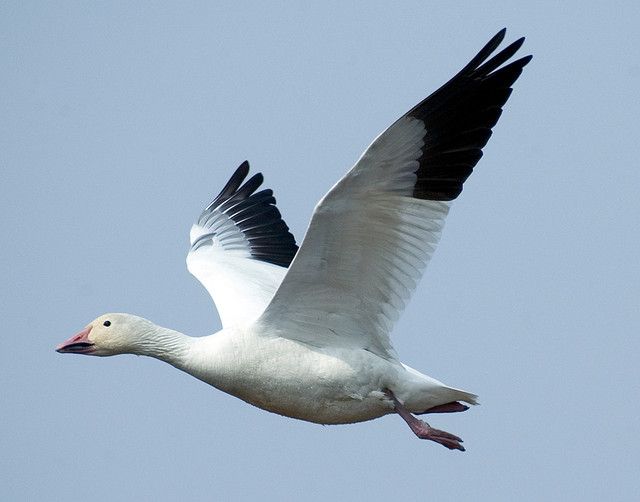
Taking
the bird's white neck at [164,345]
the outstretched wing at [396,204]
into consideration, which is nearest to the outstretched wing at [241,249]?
the bird's white neck at [164,345]

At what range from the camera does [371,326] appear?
9.79m

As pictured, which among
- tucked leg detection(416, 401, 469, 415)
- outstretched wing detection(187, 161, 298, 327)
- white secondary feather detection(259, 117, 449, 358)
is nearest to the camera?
white secondary feather detection(259, 117, 449, 358)

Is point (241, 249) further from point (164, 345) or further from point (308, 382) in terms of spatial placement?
point (308, 382)

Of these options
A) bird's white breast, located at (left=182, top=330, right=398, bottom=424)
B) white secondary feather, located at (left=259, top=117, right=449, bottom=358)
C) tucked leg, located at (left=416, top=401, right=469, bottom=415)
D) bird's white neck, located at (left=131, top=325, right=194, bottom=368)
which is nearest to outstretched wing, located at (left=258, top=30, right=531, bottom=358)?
white secondary feather, located at (left=259, top=117, right=449, bottom=358)

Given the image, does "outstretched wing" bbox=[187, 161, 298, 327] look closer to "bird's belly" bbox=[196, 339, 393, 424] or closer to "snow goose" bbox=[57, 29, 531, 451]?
"snow goose" bbox=[57, 29, 531, 451]

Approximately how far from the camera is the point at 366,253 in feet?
30.4

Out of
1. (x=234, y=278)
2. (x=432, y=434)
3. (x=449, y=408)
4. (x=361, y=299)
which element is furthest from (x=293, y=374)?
(x=234, y=278)

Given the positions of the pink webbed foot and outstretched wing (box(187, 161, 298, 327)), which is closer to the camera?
the pink webbed foot

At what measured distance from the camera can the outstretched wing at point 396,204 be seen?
348 inches

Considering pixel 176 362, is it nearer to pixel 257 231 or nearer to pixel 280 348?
pixel 280 348

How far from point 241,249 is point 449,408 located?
3431 millimetres

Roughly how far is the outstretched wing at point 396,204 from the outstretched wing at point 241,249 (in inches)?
60.1

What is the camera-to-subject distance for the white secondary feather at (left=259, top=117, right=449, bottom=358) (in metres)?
8.84

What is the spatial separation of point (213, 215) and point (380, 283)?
4.43 metres
